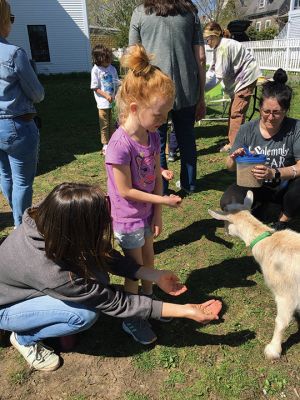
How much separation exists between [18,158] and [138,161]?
1370 mm

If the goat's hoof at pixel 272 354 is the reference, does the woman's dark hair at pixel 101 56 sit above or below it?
above

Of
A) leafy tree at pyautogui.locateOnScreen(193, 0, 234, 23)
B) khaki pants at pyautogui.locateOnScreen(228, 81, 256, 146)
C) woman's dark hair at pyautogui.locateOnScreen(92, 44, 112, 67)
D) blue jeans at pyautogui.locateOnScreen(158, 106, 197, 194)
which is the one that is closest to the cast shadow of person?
blue jeans at pyautogui.locateOnScreen(158, 106, 197, 194)

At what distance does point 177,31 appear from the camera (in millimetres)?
3736

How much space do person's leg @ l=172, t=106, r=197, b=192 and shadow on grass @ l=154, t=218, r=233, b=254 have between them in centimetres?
71

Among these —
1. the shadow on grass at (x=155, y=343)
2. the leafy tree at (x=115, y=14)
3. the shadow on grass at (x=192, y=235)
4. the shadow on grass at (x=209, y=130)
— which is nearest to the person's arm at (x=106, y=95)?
the shadow on grass at (x=209, y=130)

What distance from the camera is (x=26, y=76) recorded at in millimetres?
2936

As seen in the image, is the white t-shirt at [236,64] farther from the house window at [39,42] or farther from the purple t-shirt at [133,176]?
the house window at [39,42]

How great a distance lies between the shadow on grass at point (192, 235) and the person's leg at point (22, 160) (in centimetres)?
133

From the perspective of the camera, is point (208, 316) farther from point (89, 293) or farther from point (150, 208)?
point (150, 208)

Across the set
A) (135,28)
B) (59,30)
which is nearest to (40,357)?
(135,28)

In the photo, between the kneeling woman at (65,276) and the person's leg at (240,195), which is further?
the person's leg at (240,195)

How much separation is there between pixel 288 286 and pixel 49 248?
4.58ft

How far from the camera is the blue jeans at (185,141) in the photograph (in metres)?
4.13

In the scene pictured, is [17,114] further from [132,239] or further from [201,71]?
[201,71]
